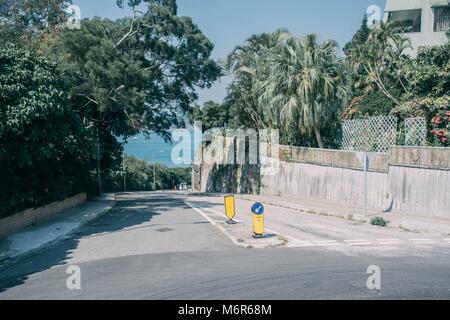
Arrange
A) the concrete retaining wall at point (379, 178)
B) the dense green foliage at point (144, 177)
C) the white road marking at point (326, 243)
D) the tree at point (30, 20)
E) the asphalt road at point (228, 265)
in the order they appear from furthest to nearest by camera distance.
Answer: the dense green foliage at point (144, 177) → the tree at point (30, 20) → the concrete retaining wall at point (379, 178) → the white road marking at point (326, 243) → the asphalt road at point (228, 265)

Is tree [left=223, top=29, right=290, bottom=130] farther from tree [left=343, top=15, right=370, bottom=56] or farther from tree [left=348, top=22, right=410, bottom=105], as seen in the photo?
tree [left=343, top=15, right=370, bottom=56]

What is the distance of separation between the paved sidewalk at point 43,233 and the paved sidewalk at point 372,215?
32.5ft

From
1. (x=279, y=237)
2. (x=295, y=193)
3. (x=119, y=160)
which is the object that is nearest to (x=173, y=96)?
(x=119, y=160)

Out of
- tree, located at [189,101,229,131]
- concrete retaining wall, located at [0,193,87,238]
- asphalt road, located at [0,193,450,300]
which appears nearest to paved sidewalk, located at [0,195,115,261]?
concrete retaining wall, located at [0,193,87,238]

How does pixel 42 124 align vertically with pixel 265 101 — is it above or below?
below

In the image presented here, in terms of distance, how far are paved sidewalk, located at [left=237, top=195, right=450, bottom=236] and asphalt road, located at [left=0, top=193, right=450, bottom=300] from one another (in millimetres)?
863

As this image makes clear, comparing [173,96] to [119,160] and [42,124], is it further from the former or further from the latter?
[42,124]

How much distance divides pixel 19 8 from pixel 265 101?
14.1 m

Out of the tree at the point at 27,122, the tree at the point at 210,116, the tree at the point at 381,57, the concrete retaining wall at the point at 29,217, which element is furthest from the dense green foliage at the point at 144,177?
the tree at the point at 27,122

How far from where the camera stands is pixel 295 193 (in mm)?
27547

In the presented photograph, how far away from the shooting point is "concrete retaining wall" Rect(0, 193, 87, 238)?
15.2 m

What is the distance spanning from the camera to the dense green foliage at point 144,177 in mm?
68137

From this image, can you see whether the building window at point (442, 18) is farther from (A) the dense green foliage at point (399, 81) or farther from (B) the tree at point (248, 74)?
(B) the tree at point (248, 74)

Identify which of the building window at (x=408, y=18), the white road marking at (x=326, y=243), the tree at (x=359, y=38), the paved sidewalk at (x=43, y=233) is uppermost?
the tree at (x=359, y=38)
